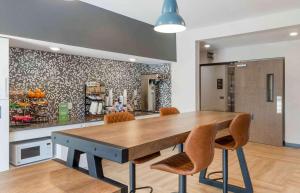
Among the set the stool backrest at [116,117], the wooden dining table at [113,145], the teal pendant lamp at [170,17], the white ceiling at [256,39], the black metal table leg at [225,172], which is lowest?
the black metal table leg at [225,172]

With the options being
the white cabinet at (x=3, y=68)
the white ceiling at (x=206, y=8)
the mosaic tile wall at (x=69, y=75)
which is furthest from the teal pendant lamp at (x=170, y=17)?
the mosaic tile wall at (x=69, y=75)

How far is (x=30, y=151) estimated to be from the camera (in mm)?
2672

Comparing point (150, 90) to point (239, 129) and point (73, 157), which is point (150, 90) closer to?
point (239, 129)

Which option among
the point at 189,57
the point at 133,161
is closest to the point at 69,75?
the point at 133,161

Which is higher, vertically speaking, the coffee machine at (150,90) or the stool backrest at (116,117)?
the coffee machine at (150,90)

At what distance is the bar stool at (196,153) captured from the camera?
5.17 feet

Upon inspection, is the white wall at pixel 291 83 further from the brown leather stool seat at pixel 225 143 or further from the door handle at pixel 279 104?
the brown leather stool seat at pixel 225 143

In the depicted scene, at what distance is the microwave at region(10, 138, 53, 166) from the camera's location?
101 inches

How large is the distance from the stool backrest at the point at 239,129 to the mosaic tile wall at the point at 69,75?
2.51m

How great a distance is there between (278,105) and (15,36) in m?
4.87

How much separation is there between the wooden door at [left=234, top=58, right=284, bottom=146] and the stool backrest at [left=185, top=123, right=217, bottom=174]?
3.90 m

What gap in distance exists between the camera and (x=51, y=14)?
273cm

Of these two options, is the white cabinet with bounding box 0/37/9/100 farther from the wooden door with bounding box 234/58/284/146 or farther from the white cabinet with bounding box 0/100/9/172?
the wooden door with bounding box 234/58/284/146

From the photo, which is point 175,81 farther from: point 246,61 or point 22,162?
point 22,162
